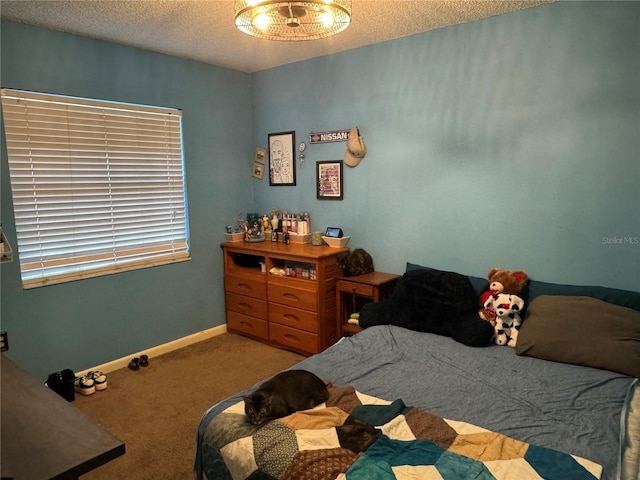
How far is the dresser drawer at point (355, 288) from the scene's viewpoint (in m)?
3.20

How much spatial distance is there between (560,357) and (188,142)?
10.4 ft

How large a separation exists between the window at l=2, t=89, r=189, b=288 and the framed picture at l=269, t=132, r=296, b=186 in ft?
2.85

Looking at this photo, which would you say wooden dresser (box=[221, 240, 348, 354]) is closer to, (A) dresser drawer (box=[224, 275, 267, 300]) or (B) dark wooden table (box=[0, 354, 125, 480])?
(A) dresser drawer (box=[224, 275, 267, 300])

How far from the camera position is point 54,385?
110 inches

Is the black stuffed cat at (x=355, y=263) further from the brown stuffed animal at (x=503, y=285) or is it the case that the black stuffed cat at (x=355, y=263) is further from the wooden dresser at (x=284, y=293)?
the brown stuffed animal at (x=503, y=285)

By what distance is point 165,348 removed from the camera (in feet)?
11.9

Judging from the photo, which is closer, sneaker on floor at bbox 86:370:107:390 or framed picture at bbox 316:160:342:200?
sneaker on floor at bbox 86:370:107:390

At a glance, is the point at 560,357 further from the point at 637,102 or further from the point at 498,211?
the point at 637,102

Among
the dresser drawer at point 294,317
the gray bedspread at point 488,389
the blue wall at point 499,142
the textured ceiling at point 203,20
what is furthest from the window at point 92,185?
the gray bedspread at point 488,389

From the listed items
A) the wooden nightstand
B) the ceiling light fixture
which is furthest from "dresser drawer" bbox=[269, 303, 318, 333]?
the ceiling light fixture

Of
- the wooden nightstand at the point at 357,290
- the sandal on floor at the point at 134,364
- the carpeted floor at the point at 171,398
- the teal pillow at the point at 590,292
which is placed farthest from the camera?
the sandal on floor at the point at 134,364

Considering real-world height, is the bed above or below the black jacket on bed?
below

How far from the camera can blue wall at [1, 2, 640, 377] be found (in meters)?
2.51

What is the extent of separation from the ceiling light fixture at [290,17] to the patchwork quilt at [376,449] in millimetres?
1655
